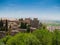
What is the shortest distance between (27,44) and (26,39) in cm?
37

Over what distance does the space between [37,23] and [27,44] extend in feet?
50.3

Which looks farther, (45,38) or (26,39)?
(45,38)

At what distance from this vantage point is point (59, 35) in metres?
8.30

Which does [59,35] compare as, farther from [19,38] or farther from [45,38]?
[19,38]

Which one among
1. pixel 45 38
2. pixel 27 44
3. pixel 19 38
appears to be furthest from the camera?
pixel 45 38

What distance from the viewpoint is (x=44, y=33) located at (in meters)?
9.45

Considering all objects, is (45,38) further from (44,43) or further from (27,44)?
(27,44)

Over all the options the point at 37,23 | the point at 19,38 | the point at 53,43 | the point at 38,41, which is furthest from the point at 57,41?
the point at 37,23

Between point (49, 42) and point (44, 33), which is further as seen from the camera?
point (44, 33)

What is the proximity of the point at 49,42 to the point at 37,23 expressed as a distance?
14746 mm

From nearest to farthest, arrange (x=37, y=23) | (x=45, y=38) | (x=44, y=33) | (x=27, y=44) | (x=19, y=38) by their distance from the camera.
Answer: (x=27, y=44) < (x=19, y=38) < (x=45, y=38) < (x=44, y=33) < (x=37, y=23)

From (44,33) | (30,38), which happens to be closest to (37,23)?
(44,33)

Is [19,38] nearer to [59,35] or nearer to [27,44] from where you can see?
[27,44]

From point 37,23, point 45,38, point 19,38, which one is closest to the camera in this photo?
point 19,38
